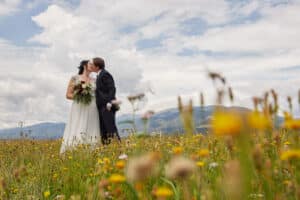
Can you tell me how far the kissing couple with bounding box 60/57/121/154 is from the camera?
335 inches

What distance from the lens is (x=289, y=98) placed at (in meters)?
1.76

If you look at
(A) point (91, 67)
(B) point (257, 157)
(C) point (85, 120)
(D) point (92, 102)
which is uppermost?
(A) point (91, 67)

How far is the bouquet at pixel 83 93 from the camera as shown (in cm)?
840

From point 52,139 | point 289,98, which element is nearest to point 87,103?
point 52,139

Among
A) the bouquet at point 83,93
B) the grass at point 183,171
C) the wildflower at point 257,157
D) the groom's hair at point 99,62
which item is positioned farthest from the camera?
the groom's hair at point 99,62

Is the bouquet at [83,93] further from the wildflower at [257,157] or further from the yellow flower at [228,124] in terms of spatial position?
the yellow flower at [228,124]

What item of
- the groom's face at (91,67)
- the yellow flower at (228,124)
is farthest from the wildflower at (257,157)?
the groom's face at (91,67)

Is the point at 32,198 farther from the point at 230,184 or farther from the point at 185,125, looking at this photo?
the point at 230,184

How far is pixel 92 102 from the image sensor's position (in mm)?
8781

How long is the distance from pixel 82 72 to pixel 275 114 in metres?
7.98

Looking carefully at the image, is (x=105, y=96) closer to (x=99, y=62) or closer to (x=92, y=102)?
(x=92, y=102)

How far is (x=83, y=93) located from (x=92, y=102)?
321mm

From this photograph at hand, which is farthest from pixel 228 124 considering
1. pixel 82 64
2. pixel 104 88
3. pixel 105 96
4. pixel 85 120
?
pixel 82 64

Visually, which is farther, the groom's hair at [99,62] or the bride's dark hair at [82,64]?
the bride's dark hair at [82,64]
